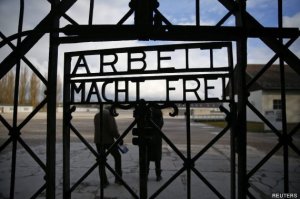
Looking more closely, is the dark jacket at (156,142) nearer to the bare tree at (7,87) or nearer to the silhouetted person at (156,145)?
the silhouetted person at (156,145)

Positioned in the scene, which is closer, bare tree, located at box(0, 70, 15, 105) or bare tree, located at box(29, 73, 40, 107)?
bare tree, located at box(0, 70, 15, 105)

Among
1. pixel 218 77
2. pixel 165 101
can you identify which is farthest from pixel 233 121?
pixel 165 101

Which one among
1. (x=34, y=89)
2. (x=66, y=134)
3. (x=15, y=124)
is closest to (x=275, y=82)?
(x=66, y=134)

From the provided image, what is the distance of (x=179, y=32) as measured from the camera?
232 cm

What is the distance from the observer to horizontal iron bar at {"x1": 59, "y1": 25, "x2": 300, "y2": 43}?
230 centimetres

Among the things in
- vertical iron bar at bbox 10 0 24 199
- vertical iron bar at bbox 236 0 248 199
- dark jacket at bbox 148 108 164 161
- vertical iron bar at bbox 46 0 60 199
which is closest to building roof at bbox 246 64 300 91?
dark jacket at bbox 148 108 164 161

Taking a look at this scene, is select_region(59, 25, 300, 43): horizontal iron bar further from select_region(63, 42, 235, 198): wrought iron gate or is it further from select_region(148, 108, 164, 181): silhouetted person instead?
select_region(148, 108, 164, 181): silhouetted person

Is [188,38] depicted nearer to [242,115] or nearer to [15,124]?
[242,115]

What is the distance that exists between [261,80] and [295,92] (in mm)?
3074

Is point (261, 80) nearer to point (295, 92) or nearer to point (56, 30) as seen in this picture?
point (295, 92)

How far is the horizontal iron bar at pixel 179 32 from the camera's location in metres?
2.30

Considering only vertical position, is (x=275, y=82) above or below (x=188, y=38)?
above

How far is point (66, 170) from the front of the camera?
9.10 feet

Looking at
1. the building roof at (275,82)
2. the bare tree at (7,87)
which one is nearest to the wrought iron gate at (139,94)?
the building roof at (275,82)
